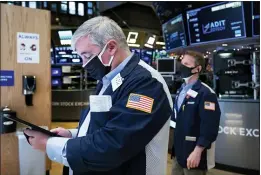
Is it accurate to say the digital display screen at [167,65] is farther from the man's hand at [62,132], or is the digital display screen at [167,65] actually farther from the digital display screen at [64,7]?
the digital display screen at [64,7]

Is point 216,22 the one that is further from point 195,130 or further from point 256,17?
point 195,130

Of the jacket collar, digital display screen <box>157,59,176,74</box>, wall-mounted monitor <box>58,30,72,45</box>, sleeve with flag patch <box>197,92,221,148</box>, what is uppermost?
wall-mounted monitor <box>58,30,72,45</box>

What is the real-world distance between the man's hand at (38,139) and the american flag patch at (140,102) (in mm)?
400

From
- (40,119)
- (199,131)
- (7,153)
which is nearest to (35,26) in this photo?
(40,119)

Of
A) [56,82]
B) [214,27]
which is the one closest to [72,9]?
[56,82]

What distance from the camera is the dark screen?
6035 millimetres

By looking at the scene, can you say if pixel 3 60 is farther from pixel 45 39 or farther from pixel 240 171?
pixel 240 171

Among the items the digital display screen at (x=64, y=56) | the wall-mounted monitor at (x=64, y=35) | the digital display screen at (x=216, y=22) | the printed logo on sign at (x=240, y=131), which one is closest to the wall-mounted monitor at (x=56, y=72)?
the digital display screen at (x=64, y=56)

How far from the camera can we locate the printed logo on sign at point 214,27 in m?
5.46

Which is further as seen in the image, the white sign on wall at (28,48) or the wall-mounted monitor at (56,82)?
the wall-mounted monitor at (56,82)

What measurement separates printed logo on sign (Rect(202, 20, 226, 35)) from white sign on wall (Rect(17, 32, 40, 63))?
3.36 meters

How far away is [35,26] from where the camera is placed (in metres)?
3.33

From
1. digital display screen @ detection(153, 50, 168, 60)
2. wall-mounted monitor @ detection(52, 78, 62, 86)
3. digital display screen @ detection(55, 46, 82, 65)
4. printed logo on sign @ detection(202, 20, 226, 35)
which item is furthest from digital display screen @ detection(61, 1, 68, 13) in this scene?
printed logo on sign @ detection(202, 20, 226, 35)

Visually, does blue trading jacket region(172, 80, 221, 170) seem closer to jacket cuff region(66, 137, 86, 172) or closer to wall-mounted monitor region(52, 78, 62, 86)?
jacket cuff region(66, 137, 86, 172)
